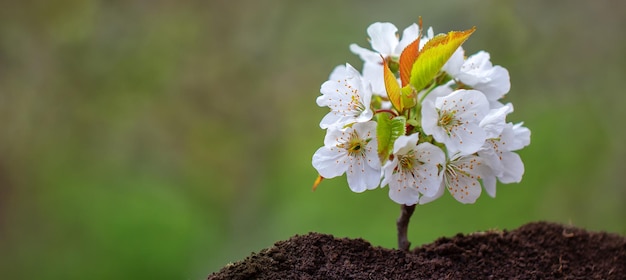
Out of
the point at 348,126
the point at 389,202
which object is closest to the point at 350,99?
the point at 348,126

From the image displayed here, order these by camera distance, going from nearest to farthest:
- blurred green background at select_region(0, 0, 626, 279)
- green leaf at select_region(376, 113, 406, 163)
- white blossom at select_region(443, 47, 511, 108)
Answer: green leaf at select_region(376, 113, 406, 163), white blossom at select_region(443, 47, 511, 108), blurred green background at select_region(0, 0, 626, 279)

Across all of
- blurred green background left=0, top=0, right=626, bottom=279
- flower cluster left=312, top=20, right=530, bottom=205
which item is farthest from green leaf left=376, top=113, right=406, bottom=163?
blurred green background left=0, top=0, right=626, bottom=279

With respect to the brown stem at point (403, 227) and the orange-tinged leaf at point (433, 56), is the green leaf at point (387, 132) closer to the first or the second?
the orange-tinged leaf at point (433, 56)

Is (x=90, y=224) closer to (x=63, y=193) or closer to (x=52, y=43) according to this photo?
(x=63, y=193)

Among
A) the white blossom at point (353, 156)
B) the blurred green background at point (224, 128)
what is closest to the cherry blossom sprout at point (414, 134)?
the white blossom at point (353, 156)

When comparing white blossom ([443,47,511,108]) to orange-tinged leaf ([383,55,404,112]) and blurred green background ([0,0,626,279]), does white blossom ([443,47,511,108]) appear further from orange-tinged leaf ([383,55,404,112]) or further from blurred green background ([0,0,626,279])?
blurred green background ([0,0,626,279])
